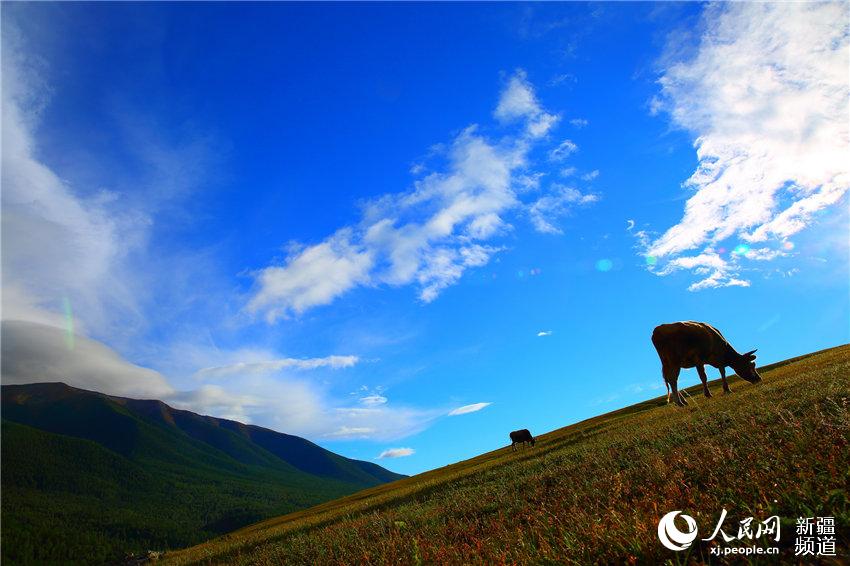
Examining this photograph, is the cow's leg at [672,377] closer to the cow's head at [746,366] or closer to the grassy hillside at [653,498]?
the cow's head at [746,366]

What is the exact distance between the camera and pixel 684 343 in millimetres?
23969

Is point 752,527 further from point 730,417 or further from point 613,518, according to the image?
point 730,417

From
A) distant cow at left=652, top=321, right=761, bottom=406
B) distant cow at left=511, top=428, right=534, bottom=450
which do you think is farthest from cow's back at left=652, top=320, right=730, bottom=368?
distant cow at left=511, top=428, right=534, bottom=450

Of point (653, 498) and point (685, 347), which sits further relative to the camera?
point (685, 347)

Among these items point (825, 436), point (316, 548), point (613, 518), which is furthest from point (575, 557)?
point (316, 548)

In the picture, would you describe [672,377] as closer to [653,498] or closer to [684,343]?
[684,343]

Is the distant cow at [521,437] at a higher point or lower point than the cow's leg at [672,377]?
lower

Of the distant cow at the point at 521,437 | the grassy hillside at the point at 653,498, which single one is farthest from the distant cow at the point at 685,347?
the distant cow at the point at 521,437

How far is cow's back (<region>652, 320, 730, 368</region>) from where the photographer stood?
2397 centimetres

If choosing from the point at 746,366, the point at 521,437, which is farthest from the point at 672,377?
the point at 521,437

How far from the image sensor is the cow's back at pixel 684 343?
24.0 metres

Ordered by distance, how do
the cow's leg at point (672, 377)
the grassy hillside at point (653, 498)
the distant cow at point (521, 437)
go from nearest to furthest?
the grassy hillside at point (653, 498) < the cow's leg at point (672, 377) < the distant cow at point (521, 437)

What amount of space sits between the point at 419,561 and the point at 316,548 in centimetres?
620

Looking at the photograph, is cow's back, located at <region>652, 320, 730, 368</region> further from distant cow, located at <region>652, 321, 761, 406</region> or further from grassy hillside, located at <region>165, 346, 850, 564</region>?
grassy hillside, located at <region>165, 346, 850, 564</region>
